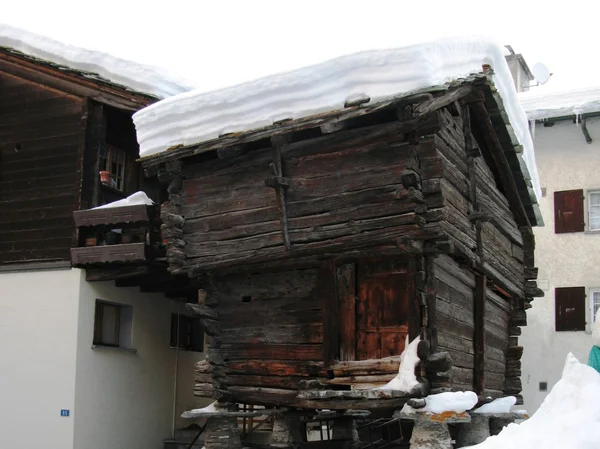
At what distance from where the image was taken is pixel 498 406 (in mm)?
12172

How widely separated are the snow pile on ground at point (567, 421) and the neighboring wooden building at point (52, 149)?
29.5 feet

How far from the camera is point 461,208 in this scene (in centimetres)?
1082

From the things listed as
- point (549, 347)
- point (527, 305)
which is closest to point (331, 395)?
point (527, 305)

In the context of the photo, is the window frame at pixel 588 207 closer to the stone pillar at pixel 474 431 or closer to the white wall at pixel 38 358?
the stone pillar at pixel 474 431

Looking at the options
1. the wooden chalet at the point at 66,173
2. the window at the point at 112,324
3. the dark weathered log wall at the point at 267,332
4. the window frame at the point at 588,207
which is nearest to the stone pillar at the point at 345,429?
the dark weathered log wall at the point at 267,332

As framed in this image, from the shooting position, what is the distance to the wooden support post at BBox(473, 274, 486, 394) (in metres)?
11.9

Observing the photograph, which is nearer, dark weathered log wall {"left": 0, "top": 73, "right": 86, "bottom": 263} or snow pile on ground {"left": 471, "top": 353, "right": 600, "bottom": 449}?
snow pile on ground {"left": 471, "top": 353, "right": 600, "bottom": 449}

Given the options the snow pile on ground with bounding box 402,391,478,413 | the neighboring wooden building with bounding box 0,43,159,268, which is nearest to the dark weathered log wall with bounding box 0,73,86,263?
the neighboring wooden building with bounding box 0,43,159,268

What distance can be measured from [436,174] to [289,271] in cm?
260

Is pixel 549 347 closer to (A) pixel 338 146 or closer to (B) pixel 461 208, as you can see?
(B) pixel 461 208

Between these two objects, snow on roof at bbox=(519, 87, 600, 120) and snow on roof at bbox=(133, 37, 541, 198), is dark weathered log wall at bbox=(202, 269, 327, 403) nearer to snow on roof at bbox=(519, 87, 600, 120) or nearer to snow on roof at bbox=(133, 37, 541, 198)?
snow on roof at bbox=(133, 37, 541, 198)

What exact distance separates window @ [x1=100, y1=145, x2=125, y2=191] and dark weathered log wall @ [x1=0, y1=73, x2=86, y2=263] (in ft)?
2.44

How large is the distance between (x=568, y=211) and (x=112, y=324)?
11104 mm

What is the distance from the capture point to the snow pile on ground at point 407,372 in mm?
9328
